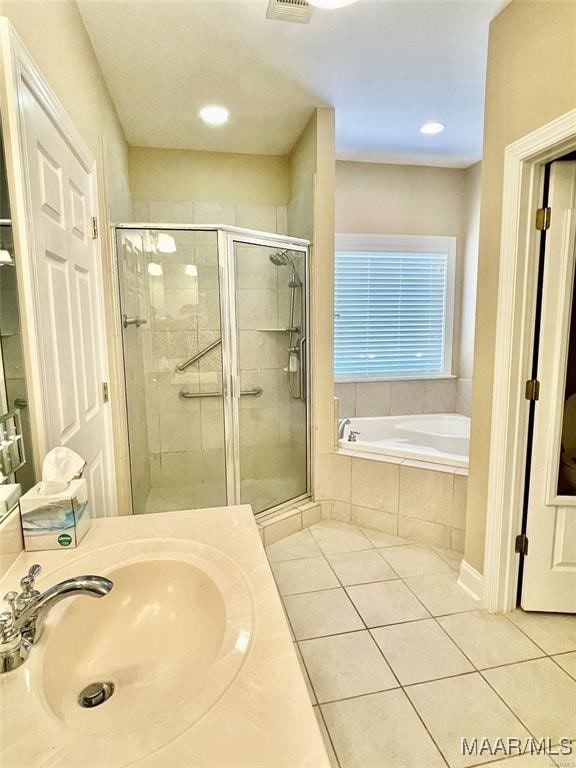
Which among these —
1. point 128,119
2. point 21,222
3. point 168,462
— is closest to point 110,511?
point 168,462

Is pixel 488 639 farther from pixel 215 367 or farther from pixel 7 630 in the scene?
pixel 215 367

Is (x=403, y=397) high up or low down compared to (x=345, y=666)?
up

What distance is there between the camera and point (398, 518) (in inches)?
105

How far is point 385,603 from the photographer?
6.65 feet

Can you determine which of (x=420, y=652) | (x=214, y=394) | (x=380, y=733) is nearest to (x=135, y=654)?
(x=380, y=733)

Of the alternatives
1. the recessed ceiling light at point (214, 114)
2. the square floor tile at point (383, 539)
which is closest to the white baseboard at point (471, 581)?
the square floor tile at point (383, 539)

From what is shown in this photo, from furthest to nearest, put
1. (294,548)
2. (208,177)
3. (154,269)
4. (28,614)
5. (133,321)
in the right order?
(208,177) → (154,269) → (133,321) → (294,548) → (28,614)

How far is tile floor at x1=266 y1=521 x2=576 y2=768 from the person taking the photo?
136 centimetres

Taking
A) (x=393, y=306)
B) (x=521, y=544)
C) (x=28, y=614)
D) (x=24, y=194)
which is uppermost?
(x=24, y=194)

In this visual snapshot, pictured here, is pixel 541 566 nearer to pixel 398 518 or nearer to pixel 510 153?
pixel 398 518

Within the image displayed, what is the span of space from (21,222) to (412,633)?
211cm
